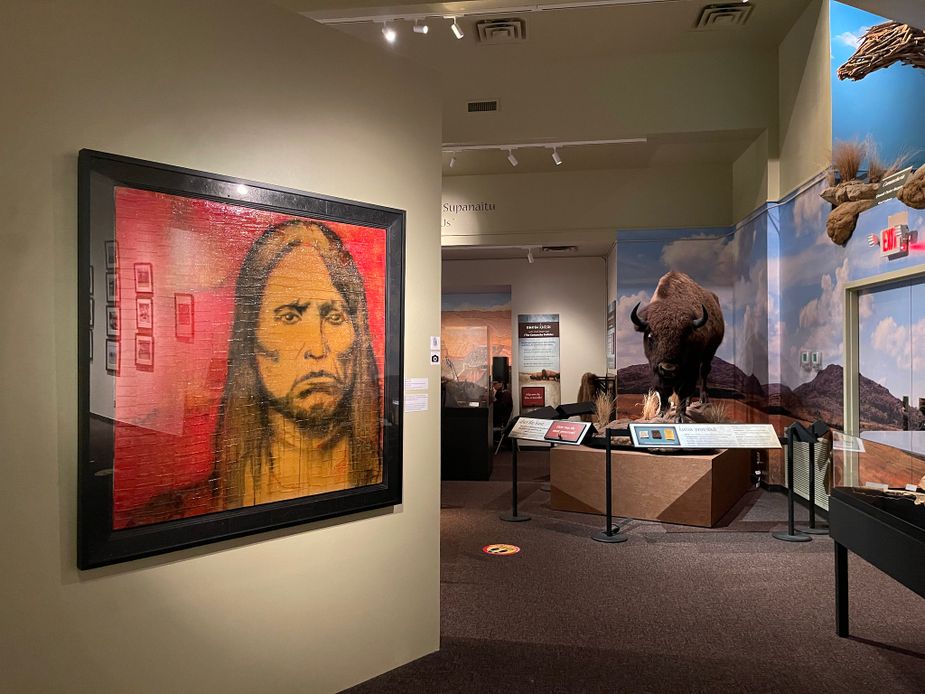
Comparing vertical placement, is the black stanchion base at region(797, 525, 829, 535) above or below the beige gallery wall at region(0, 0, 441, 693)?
below

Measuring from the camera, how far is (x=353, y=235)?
9.93ft

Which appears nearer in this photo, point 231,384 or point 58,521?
point 58,521

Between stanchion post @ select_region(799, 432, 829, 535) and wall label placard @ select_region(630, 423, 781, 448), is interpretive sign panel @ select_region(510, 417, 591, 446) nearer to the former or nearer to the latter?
wall label placard @ select_region(630, 423, 781, 448)

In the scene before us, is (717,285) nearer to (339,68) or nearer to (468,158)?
→ (468,158)

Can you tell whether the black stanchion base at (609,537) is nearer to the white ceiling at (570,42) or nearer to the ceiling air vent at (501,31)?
the white ceiling at (570,42)

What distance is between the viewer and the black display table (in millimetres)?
2672

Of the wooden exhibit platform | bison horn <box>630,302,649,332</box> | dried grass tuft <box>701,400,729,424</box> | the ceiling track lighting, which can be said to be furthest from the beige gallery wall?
dried grass tuft <box>701,400,729,424</box>

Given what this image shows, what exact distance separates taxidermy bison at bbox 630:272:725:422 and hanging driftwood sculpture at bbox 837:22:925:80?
386 centimetres

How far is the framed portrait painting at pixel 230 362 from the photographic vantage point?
2299 millimetres

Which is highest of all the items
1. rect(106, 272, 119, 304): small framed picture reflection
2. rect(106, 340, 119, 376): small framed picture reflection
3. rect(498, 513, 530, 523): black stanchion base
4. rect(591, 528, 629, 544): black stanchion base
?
rect(106, 272, 119, 304): small framed picture reflection

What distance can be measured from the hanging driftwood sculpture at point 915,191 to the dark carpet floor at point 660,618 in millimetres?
2650

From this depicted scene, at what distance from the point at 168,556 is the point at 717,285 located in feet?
27.3

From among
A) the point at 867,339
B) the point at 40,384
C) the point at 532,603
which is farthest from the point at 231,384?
the point at 867,339

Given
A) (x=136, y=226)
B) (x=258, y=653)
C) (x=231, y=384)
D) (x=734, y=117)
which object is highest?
(x=734, y=117)
